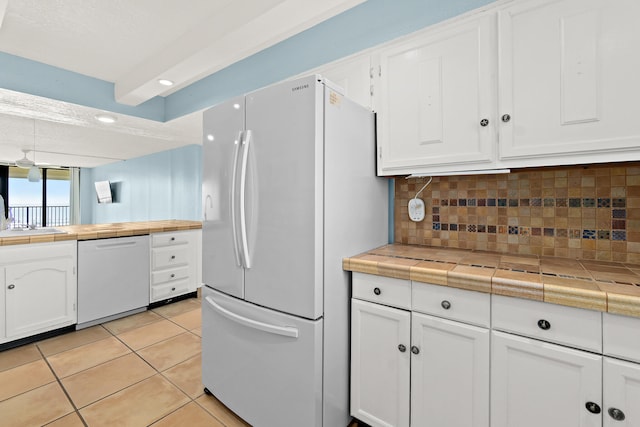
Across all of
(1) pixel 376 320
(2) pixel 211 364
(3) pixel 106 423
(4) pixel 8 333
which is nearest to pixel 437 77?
(1) pixel 376 320

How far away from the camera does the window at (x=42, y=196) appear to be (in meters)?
7.08

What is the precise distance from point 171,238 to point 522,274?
3391mm

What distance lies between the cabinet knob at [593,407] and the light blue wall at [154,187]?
166 inches

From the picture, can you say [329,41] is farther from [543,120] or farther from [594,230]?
[594,230]

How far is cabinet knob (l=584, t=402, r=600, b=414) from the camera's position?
0.96 m

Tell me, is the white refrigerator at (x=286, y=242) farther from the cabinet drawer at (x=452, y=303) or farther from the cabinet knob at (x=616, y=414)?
the cabinet knob at (x=616, y=414)

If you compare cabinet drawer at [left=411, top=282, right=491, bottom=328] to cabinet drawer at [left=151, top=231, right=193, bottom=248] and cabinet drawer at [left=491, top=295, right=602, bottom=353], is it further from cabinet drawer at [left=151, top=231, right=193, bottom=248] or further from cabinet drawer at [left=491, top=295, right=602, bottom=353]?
cabinet drawer at [left=151, top=231, right=193, bottom=248]

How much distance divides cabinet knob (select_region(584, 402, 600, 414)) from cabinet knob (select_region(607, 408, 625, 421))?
30mm

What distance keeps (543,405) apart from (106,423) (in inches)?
82.5

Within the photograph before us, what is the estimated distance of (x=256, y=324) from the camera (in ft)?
4.83

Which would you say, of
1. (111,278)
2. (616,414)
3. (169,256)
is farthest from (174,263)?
(616,414)

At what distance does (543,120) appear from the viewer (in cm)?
128

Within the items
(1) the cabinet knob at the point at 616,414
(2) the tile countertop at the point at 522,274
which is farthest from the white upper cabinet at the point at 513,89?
(1) the cabinet knob at the point at 616,414

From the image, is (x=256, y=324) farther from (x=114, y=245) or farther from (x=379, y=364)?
(x=114, y=245)
